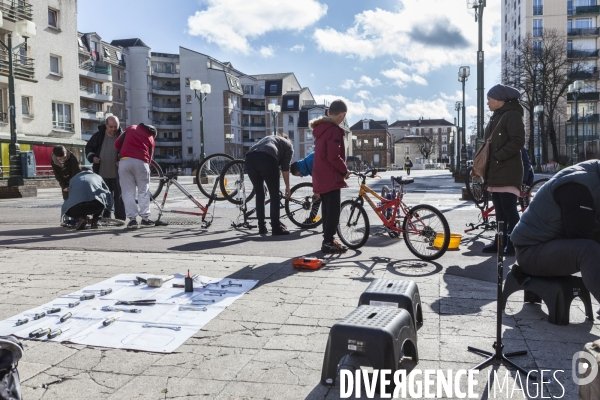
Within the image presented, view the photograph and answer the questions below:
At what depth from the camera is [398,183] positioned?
765 centimetres

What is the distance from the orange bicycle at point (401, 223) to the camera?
6.87m

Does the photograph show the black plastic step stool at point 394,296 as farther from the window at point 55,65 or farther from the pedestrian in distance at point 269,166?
the window at point 55,65

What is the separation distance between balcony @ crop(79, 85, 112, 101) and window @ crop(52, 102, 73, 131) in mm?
25460

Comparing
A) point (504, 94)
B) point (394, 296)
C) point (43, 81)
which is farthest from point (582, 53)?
point (394, 296)

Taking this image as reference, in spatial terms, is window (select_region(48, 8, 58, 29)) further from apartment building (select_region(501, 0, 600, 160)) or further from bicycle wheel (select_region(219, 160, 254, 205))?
apartment building (select_region(501, 0, 600, 160))

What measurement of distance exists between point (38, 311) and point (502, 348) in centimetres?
355

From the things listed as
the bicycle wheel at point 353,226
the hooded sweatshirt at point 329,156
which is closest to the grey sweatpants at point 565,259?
the hooded sweatshirt at point 329,156

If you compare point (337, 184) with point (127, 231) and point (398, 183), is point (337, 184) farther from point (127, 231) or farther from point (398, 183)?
point (127, 231)

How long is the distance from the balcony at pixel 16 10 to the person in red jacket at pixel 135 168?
2866 centimetres

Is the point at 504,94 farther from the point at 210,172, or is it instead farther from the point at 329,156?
the point at 210,172

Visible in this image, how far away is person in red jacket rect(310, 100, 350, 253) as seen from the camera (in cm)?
712

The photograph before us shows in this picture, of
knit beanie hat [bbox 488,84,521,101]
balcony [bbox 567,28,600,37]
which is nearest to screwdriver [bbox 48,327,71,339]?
knit beanie hat [bbox 488,84,521,101]

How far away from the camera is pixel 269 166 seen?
8.49 meters

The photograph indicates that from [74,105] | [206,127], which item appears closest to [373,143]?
[206,127]
